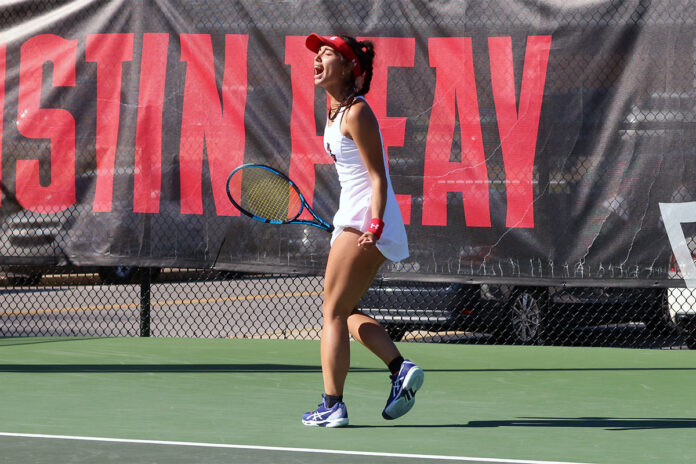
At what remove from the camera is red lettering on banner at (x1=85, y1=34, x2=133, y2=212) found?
9.47 m

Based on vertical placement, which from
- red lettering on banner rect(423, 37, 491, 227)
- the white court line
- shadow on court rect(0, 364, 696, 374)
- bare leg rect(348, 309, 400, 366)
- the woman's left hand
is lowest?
shadow on court rect(0, 364, 696, 374)

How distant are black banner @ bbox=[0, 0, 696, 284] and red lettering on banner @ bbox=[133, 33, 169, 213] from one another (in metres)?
0.02

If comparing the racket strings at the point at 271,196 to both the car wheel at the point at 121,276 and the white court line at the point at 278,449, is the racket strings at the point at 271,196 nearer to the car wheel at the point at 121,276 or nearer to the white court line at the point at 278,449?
the white court line at the point at 278,449

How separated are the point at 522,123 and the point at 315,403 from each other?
3087 mm

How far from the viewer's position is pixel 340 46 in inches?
222

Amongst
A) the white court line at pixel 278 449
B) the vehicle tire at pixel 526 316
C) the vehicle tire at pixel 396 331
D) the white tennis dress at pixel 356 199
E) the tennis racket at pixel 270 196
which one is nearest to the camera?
the white court line at pixel 278 449

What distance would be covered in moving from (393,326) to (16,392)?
3.57 metres

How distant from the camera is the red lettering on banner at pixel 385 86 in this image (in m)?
8.92

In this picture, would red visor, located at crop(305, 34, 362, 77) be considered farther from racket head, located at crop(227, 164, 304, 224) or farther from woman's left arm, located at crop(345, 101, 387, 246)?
racket head, located at crop(227, 164, 304, 224)

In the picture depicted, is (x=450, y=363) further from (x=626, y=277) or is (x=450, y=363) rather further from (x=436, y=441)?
(x=436, y=441)

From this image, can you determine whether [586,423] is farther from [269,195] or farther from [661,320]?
[661,320]

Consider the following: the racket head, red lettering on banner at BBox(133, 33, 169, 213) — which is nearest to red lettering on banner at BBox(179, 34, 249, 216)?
red lettering on banner at BBox(133, 33, 169, 213)

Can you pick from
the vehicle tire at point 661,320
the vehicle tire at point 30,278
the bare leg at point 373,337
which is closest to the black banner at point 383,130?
the vehicle tire at point 661,320

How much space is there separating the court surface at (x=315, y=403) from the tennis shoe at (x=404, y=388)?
12 centimetres
